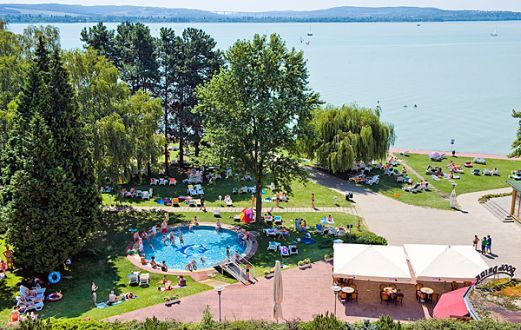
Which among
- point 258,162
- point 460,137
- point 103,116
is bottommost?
point 460,137

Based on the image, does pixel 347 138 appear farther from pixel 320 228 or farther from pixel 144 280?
pixel 144 280

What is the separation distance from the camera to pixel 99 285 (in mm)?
23812

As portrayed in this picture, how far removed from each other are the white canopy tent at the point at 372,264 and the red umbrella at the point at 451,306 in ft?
5.90

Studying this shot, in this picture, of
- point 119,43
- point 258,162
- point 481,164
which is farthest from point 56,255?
point 481,164

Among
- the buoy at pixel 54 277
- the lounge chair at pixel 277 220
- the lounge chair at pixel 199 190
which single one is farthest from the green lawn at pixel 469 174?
the buoy at pixel 54 277

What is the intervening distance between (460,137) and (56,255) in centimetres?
6397

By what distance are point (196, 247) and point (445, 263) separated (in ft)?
44.4

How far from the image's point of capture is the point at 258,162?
3158cm

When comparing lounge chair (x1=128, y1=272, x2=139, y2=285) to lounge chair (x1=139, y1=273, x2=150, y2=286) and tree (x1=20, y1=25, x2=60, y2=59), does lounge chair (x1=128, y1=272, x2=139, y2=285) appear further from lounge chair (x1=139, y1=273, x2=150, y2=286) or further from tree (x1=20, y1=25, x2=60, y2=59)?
tree (x1=20, y1=25, x2=60, y2=59)

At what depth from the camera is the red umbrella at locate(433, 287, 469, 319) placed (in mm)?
18656

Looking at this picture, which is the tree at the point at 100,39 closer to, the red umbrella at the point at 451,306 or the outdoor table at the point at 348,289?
the outdoor table at the point at 348,289

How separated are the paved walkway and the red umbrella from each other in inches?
40.9

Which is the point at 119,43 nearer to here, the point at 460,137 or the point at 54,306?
the point at 54,306

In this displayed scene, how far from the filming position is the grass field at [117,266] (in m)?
21.7
